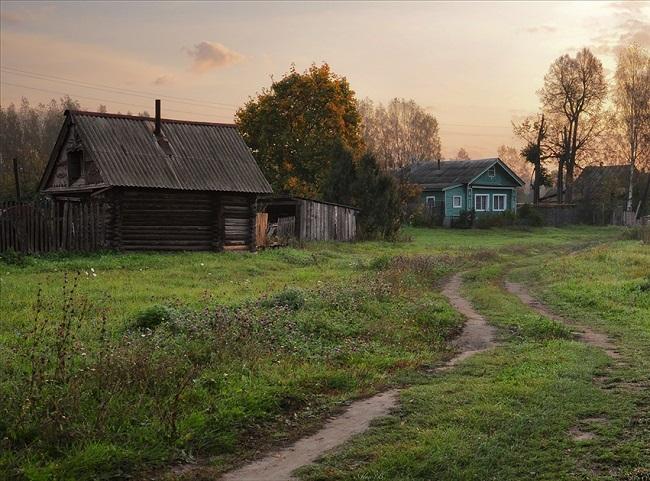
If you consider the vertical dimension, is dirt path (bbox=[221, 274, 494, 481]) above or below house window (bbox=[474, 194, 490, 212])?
below

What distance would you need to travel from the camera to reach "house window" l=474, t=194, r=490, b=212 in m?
56.3

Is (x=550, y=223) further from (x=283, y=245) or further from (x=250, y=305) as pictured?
(x=250, y=305)

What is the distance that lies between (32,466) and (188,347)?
3747mm

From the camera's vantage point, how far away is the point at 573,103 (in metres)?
62.5

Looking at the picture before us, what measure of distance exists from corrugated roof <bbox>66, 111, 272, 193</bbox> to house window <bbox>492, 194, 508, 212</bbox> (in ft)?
106

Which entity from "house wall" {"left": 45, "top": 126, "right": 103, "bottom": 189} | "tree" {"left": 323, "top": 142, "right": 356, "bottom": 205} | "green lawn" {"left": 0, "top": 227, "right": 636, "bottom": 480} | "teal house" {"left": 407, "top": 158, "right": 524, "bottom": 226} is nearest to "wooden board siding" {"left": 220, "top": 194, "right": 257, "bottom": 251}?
"house wall" {"left": 45, "top": 126, "right": 103, "bottom": 189}

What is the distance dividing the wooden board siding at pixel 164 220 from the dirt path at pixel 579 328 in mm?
Result: 13436

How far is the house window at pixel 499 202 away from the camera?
57.5 metres

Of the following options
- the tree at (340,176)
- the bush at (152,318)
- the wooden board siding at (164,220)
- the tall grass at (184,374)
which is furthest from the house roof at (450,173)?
the bush at (152,318)

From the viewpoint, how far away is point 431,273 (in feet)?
74.0

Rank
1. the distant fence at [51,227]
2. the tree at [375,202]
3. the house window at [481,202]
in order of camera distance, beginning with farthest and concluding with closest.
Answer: the house window at [481,202] < the tree at [375,202] < the distant fence at [51,227]

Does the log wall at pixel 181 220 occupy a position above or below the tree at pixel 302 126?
below

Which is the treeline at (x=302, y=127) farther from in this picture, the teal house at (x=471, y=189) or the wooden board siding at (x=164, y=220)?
the wooden board siding at (x=164, y=220)

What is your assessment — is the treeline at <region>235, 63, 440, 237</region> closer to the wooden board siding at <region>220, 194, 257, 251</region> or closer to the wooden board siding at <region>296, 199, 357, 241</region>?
the wooden board siding at <region>296, 199, 357, 241</region>
